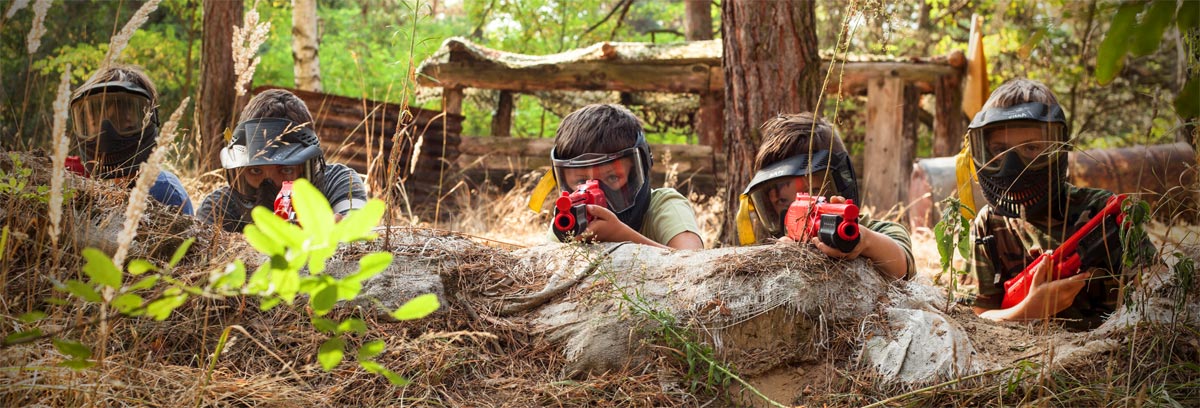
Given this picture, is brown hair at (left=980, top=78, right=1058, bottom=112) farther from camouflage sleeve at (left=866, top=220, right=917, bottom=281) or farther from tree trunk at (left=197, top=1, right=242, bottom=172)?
tree trunk at (left=197, top=1, right=242, bottom=172)

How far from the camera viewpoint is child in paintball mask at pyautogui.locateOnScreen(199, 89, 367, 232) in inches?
154

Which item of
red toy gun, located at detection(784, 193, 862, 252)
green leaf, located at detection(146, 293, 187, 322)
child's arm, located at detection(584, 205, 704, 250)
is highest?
green leaf, located at detection(146, 293, 187, 322)

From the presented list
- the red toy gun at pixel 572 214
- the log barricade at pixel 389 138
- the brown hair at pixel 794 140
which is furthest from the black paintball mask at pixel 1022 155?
the log barricade at pixel 389 138

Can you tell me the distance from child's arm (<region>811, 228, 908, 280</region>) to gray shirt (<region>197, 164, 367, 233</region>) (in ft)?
6.84

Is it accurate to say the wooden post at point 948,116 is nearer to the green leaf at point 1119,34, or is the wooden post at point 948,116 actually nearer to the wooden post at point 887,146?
the wooden post at point 887,146

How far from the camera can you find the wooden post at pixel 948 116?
11250 mm

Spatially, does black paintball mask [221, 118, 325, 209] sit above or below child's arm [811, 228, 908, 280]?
above

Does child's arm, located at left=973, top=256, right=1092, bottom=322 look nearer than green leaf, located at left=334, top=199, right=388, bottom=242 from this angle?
No

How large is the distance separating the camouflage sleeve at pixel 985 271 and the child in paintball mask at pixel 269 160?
9.34ft

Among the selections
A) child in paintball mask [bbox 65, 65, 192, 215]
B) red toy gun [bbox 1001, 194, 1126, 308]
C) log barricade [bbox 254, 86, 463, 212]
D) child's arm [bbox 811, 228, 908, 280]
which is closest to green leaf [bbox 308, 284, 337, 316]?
child's arm [bbox 811, 228, 908, 280]

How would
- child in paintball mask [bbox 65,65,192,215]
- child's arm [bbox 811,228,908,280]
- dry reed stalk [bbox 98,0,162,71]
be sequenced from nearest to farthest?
dry reed stalk [bbox 98,0,162,71]
child's arm [bbox 811,228,908,280]
child in paintball mask [bbox 65,65,192,215]

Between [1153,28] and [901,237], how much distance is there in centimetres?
219

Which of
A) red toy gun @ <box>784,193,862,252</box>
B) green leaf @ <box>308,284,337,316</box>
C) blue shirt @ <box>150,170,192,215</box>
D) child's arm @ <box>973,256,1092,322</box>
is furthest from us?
blue shirt @ <box>150,170,192,215</box>

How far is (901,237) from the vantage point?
3521 millimetres
